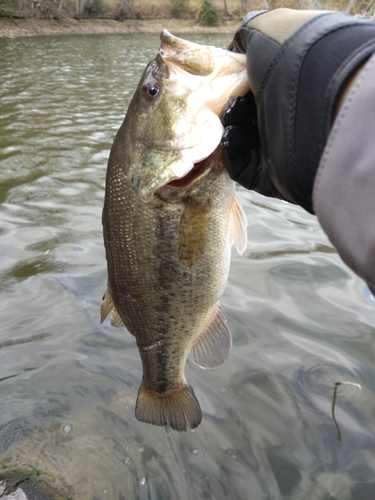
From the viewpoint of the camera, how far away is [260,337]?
3.70 m

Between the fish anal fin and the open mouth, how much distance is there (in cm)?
9

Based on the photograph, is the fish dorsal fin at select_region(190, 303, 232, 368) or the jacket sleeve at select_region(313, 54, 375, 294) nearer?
the jacket sleeve at select_region(313, 54, 375, 294)

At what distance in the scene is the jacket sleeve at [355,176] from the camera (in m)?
1.17

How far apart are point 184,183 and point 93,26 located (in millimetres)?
34058

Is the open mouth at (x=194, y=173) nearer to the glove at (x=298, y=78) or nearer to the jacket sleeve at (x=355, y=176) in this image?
the glove at (x=298, y=78)

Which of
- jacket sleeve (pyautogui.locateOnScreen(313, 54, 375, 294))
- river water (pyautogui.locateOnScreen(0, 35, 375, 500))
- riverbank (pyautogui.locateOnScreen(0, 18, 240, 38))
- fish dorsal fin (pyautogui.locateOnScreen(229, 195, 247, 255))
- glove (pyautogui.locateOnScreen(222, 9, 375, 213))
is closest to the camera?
jacket sleeve (pyautogui.locateOnScreen(313, 54, 375, 294))

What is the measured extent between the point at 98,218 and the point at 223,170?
361 cm

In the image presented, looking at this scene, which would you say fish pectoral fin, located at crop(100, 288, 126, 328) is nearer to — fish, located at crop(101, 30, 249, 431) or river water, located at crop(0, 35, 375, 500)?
fish, located at crop(101, 30, 249, 431)

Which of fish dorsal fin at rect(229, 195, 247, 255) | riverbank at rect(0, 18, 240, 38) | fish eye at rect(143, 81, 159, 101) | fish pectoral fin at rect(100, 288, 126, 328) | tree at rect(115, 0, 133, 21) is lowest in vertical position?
riverbank at rect(0, 18, 240, 38)

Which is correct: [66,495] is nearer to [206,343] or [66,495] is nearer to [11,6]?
[206,343]

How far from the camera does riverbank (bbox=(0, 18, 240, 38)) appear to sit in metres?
27.2

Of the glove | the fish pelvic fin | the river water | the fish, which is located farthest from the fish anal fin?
the river water

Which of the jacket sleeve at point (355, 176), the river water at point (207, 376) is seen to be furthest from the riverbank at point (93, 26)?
the jacket sleeve at point (355, 176)

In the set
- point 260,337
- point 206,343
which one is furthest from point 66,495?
point 260,337
